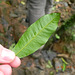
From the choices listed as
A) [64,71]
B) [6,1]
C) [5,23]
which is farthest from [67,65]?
[6,1]

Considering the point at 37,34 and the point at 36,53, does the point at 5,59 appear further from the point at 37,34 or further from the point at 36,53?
the point at 36,53

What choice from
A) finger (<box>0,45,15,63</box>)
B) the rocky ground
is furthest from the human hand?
the rocky ground

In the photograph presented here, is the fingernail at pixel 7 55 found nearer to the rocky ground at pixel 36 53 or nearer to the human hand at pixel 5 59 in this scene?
the human hand at pixel 5 59

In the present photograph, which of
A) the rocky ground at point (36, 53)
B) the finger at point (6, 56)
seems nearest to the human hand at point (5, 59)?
the finger at point (6, 56)

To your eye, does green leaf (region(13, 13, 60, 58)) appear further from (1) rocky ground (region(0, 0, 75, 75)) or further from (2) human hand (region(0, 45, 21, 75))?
(1) rocky ground (region(0, 0, 75, 75))

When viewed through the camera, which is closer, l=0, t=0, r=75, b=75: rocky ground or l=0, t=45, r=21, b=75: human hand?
l=0, t=45, r=21, b=75: human hand

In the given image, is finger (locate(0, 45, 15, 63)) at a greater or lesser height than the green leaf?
lesser

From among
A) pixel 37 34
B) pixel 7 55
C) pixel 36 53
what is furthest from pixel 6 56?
pixel 36 53
